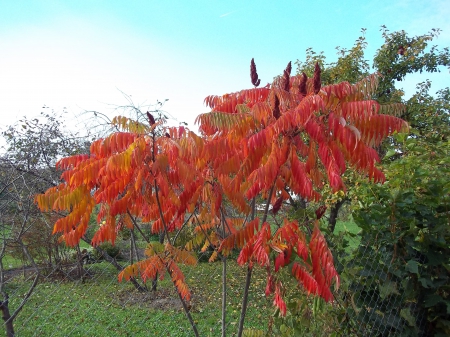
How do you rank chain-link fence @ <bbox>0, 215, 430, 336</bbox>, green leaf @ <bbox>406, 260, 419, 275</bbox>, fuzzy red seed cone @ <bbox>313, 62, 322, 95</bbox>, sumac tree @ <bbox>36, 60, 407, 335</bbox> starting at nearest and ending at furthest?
sumac tree @ <bbox>36, 60, 407, 335</bbox> → fuzzy red seed cone @ <bbox>313, 62, 322, 95</bbox> → green leaf @ <bbox>406, 260, 419, 275</bbox> → chain-link fence @ <bbox>0, 215, 430, 336</bbox>

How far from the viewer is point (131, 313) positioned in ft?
20.1

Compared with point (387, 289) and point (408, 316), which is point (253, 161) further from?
point (408, 316)

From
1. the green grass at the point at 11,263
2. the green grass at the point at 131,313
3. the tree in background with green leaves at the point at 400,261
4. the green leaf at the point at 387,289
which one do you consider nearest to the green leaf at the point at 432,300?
the tree in background with green leaves at the point at 400,261

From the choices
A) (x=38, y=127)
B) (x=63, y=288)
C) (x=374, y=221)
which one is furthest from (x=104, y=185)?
(x=63, y=288)

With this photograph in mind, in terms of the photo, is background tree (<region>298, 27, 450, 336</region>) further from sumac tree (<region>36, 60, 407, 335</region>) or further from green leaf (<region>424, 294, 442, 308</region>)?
sumac tree (<region>36, 60, 407, 335</region>)

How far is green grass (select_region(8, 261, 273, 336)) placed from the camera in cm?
537

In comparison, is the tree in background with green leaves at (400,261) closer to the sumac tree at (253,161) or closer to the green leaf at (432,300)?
the green leaf at (432,300)

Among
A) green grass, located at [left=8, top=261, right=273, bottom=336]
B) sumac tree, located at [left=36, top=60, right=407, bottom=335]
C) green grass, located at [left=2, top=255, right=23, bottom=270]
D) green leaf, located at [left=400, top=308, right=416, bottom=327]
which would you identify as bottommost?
green grass, located at [left=2, top=255, right=23, bottom=270]

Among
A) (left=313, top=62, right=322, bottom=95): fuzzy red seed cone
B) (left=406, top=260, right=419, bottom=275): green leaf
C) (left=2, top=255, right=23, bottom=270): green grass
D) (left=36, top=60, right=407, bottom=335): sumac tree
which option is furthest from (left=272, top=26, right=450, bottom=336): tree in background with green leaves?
(left=2, top=255, right=23, bottom=270): green grass

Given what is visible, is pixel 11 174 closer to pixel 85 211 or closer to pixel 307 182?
pixel 85 211

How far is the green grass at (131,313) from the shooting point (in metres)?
5.37

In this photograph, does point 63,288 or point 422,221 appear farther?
point 63,288

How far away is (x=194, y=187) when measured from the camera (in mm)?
2395

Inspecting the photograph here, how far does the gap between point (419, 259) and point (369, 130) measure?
1.63m
